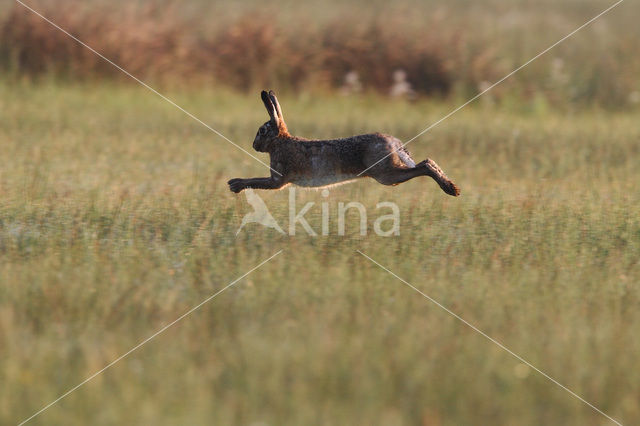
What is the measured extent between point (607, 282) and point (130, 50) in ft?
31.5

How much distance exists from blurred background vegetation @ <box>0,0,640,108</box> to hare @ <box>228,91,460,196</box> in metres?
6.88

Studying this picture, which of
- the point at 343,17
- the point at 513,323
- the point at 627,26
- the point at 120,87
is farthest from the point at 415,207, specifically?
the point at 627,26

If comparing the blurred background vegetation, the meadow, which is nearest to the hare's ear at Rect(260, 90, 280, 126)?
the meadow

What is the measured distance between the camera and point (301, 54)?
14.5 m

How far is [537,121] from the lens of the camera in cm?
1281

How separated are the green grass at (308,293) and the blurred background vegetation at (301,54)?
3.65 meters

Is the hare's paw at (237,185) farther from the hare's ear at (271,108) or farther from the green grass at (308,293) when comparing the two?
the hare's ear at (271,108)

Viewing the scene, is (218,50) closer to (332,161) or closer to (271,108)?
(271,108)

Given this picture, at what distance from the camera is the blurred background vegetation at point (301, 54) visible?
547 inches

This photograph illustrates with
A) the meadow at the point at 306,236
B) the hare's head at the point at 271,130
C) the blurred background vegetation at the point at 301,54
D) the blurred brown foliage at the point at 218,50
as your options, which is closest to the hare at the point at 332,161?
the hare's head at the point at 271,130

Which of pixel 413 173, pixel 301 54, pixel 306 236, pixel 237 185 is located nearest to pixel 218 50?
pixel 301 54

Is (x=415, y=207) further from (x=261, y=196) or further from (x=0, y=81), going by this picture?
(x=0, y=81)

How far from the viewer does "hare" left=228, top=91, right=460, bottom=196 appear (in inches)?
271

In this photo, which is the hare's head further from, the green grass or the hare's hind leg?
the hare's hind leg
